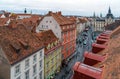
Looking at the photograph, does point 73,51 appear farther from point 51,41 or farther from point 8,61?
point 8,61

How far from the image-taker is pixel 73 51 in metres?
80.6

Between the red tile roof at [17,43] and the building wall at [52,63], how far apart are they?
586 cm

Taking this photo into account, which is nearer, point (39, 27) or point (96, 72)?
point (96, 72)

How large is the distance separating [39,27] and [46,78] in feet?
73.5

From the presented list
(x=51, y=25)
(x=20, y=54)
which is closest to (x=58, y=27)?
(x=51, y=25)

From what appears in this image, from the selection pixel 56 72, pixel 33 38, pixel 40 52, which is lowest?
pixel 56 72

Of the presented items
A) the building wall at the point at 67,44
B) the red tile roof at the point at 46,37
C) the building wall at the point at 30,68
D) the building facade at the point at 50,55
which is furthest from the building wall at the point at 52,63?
the building wall at the point at 67,44

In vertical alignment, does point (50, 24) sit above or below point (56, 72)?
above

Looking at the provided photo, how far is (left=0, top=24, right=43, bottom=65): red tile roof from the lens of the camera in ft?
108

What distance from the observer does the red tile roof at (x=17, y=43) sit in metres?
32.8

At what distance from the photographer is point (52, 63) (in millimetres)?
52344

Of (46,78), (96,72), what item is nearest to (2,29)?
(46,78)

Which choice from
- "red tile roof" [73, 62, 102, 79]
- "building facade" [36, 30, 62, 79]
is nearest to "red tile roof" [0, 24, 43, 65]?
"building facade" [36, 30, 62, 79]

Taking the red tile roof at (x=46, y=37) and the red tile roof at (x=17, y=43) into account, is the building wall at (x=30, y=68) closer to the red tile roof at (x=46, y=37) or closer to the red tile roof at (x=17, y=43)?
the red tile roof at (x=17, y=43)
